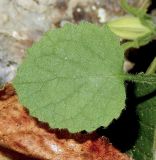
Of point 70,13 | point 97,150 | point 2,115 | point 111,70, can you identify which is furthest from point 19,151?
point 70,13

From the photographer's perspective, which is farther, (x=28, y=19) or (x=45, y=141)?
(x=28, y=19)

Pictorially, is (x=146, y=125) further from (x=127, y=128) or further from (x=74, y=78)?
(x=74, y=78)

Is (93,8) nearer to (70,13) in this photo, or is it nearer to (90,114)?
(70,13)

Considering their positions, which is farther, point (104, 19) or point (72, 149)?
point (104, 19)

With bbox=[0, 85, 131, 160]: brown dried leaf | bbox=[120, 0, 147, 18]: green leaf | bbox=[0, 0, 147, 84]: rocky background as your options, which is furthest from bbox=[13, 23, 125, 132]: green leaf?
bbox=[0, 0, 147, 84]: rocky background

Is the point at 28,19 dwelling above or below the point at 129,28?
below

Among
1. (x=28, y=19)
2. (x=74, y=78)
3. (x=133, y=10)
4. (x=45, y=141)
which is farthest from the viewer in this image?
(x=28, y=19)

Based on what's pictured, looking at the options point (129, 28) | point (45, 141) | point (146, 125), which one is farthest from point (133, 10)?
point (45, 141)
